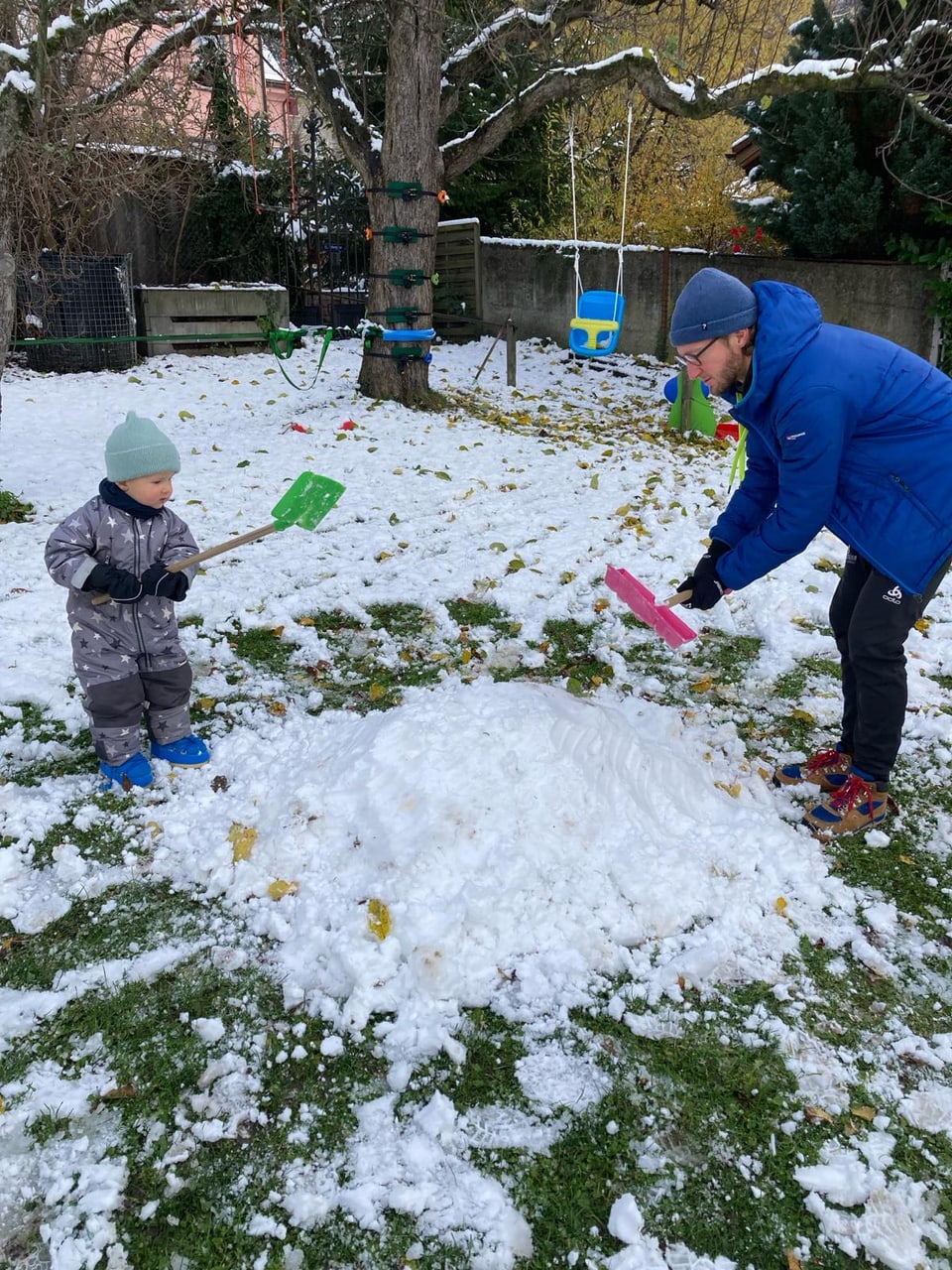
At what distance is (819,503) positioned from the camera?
8.50 feet

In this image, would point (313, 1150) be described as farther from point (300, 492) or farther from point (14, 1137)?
point (300, 492)

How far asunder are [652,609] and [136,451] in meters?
1.81

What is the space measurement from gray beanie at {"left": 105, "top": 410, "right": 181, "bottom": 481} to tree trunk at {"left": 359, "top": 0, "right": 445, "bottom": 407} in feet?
19.3

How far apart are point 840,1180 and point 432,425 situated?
6996 mm

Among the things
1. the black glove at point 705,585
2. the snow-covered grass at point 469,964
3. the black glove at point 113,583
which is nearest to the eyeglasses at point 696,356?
the black glove at point 705,585

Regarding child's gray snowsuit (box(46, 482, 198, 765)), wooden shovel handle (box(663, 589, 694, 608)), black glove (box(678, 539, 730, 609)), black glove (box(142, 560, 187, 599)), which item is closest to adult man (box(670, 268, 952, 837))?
black glove (box(678, 539, 730, 609))

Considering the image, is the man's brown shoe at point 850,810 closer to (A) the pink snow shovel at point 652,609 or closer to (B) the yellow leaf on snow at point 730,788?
(B) the yellow leaf on snow at point 730,788

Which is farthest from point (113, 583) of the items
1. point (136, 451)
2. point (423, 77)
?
point (423, 77)

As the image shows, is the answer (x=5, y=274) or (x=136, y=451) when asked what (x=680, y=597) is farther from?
(x=5, y=274)

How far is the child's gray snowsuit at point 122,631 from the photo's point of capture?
287 centimetres

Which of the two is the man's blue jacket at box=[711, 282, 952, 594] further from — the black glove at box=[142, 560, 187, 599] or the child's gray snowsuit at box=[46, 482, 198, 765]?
the child's gray snowsuit at box=[46, 482, 198, 765]

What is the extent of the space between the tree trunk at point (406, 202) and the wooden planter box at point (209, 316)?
259 cm

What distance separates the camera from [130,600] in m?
2.85

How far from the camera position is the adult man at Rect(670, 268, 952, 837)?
250 centimetres
